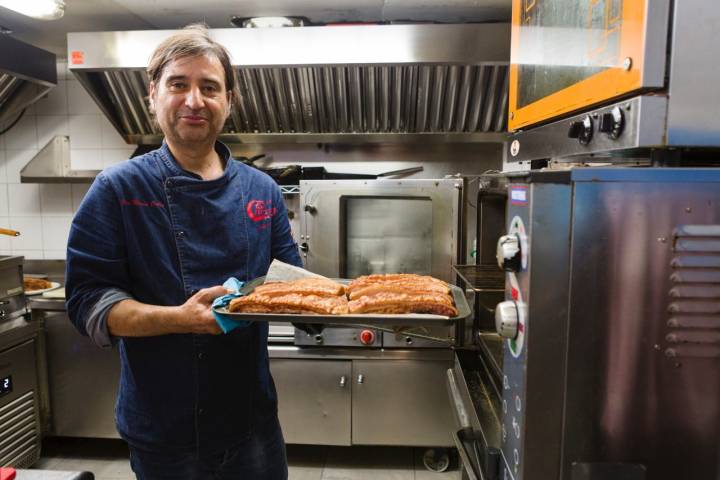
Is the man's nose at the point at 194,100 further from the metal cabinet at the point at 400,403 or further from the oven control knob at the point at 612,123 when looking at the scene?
the metal cabinet at the point at 400,403

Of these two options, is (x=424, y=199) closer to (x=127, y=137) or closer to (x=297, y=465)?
(x=297, y=465)

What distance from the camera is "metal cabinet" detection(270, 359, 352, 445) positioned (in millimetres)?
2848

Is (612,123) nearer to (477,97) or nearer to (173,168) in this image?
(173,168)

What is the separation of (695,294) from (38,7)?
117 inches

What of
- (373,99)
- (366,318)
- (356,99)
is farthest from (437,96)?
(366,318)

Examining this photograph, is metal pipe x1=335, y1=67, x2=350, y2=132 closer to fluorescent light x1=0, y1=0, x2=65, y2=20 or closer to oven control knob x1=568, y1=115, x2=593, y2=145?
fluorescent light x1=0, y1=0, x2=65, y2=20

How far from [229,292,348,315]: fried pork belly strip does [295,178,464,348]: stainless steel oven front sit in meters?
1.38

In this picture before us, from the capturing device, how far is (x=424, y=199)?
9.20 ft

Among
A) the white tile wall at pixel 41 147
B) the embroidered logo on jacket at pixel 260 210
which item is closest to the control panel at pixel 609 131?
the embroidered logo on jacket at pixel 260 210

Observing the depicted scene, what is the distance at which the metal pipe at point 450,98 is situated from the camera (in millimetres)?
2994

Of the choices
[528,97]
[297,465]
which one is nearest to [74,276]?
[528,97]

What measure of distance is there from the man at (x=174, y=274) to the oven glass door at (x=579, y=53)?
3.14ft

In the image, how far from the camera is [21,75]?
117 inches

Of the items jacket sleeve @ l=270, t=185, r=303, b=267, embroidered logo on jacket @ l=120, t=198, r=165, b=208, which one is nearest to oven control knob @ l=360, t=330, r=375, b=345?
jacket sleeve @ l=270, t=185, r=303, b=267
